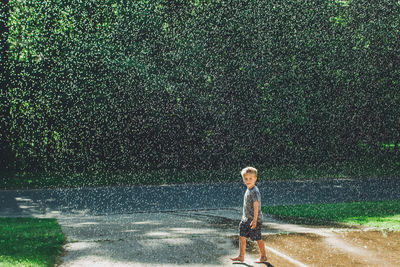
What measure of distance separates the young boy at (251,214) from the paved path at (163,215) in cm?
28

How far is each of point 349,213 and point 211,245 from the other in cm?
517

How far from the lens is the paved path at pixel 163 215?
598 cm

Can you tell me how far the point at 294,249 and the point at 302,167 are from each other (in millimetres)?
18011

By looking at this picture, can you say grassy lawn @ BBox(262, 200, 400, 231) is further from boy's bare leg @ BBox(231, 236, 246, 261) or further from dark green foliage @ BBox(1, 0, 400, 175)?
dark green foliage @ BBox(1, 0, 400, 175)

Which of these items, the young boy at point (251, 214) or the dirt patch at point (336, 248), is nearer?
the young boy at point (251, 214)

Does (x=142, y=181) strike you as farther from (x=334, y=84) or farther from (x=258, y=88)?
(x=334, y=84)

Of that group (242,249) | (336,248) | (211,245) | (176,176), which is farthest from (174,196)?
(242,249)

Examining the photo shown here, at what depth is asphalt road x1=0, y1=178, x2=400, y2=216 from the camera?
12180mm

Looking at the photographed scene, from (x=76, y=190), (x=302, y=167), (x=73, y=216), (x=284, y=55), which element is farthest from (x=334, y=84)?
(x=73, y=216)

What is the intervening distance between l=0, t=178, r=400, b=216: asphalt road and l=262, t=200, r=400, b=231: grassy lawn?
57.5 inches

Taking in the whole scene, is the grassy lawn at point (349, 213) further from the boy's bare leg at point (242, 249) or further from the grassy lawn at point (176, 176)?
the grassy lawn at point (176, 176)

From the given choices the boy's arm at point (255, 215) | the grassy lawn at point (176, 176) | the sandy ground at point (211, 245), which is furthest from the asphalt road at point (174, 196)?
the boy's arm at point (255, 215)

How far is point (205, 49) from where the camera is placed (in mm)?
22375

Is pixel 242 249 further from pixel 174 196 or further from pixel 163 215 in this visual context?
pixel 174 196
